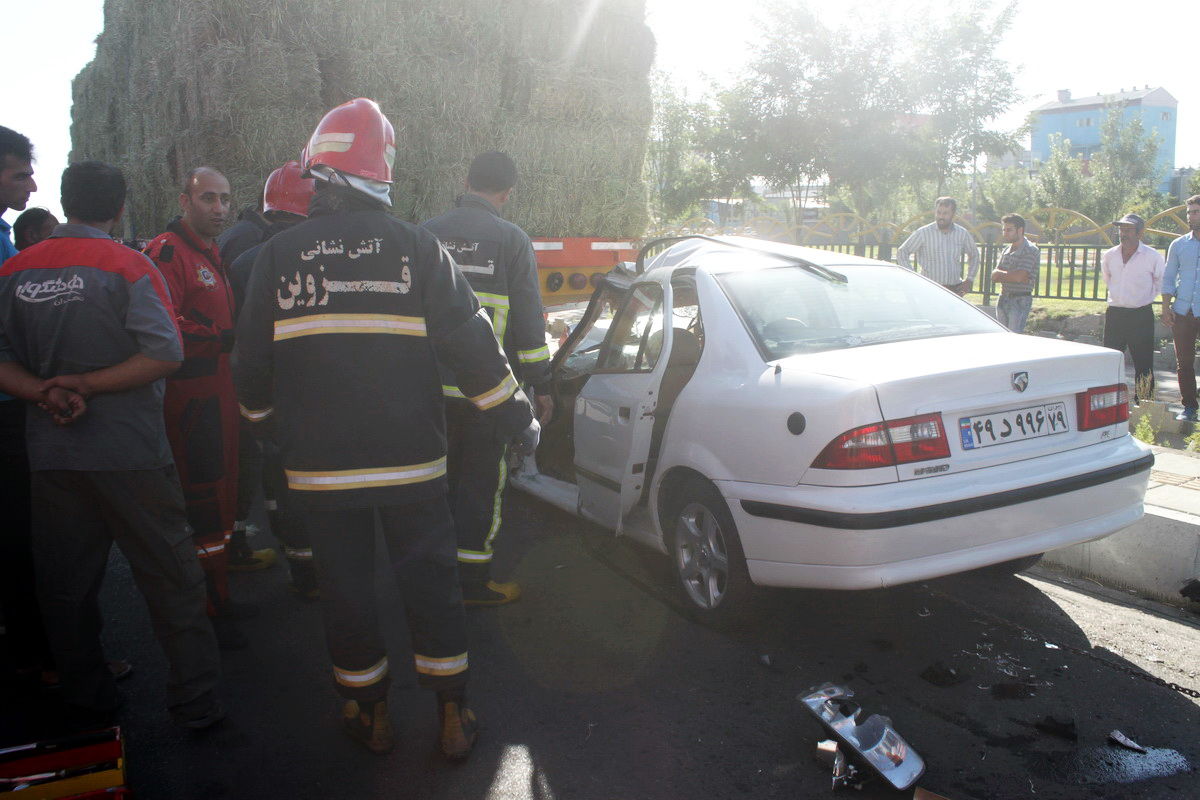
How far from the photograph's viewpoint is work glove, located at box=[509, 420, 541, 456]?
10.1 ft

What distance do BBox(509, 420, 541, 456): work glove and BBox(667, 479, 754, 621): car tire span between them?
2.95ft

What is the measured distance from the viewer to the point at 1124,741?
116 inches

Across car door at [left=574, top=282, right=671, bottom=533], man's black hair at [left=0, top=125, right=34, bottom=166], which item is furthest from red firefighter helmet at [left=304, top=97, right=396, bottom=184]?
car door at [left=574, top=282, right=671, bottom=533]

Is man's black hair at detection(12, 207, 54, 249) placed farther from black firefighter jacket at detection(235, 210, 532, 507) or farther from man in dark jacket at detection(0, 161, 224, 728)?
black firefighter jacket at detection(235, 210, 532, 507)

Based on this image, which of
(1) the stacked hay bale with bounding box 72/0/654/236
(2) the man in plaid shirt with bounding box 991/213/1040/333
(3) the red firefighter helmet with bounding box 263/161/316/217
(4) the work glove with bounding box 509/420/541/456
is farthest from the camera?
(2) the man in plaid shirt with bounding box 991/213/1040/333

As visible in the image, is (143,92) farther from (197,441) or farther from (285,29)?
(197,441)

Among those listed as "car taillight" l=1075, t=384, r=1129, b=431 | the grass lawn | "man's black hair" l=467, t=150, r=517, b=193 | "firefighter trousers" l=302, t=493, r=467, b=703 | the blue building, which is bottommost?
"firefighter trousers" l=302, t=493, r=467, b=703

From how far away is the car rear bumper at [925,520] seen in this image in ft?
10.5

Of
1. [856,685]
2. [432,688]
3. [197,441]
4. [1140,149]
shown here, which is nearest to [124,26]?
[197,441]

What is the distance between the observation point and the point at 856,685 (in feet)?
11.1

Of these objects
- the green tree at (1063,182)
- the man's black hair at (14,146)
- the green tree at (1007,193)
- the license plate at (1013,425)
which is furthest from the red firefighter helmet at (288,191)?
the green tree at (1007,193)

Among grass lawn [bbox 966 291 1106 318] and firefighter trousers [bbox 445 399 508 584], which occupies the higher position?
grass lawn [bbox 966 291 1106 318]

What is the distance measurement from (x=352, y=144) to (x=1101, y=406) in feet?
9.73

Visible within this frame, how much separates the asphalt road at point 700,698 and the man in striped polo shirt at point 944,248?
14.9ft
